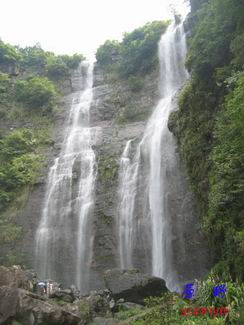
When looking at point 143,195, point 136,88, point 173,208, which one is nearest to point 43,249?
point 143,195

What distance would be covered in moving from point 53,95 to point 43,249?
17.1m

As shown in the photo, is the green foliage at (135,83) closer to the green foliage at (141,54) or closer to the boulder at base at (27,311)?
the green foliage at (141,54)

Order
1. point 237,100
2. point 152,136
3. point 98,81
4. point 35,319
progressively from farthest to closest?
point 98,81
point 152,136
point 237,100
point 35,319

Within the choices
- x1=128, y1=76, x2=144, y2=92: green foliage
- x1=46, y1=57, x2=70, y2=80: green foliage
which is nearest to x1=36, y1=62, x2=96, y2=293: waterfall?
x1=128, y1=76, x2=144, y2=92: green foliage

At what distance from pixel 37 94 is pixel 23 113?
6.31 feet

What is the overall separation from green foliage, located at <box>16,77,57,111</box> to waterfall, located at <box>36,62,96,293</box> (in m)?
7.79

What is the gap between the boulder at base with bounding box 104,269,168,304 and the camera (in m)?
11.4

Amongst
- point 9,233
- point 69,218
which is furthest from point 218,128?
point 9,233

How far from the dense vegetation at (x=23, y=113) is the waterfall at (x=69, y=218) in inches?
56.8

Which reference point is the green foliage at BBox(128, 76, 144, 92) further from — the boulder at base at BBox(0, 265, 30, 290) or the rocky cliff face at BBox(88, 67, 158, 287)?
the boulder at base at BBox(0, 265, 30, 290)

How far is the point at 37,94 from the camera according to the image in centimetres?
3294

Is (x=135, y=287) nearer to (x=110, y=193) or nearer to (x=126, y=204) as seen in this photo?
(x=126, y=204)

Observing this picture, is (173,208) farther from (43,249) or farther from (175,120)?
(43,249)

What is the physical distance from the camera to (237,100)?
35.7ft
